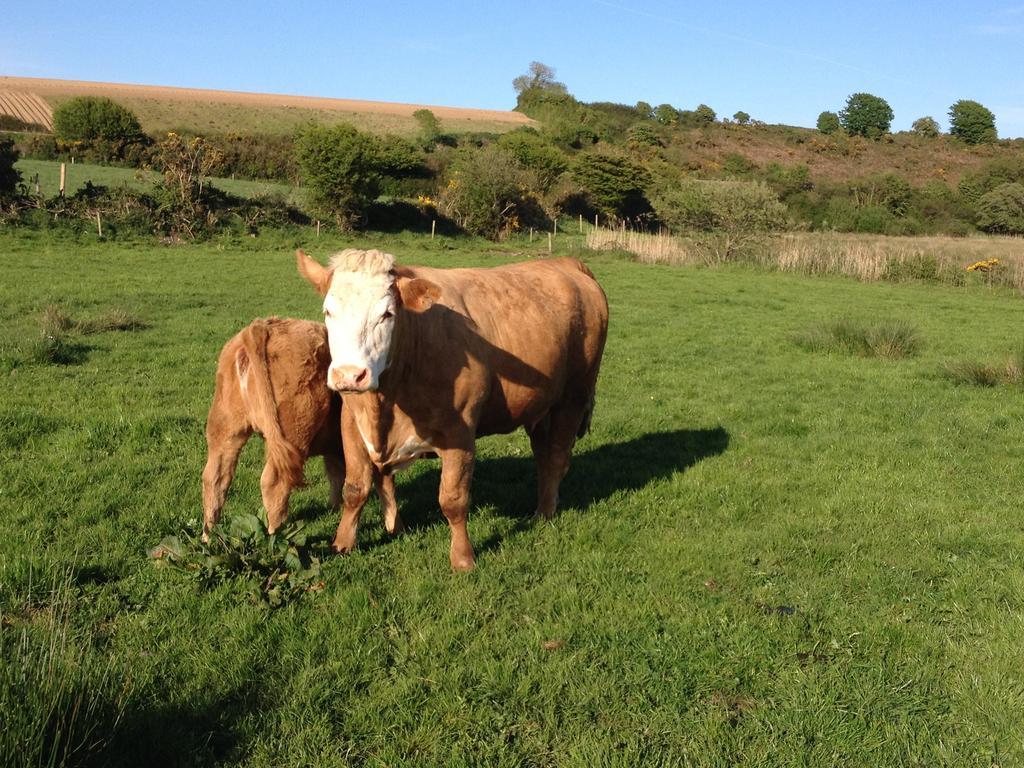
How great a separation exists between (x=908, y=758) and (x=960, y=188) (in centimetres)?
7903

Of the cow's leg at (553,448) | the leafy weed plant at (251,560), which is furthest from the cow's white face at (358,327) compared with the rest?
the cow's leg at (553,448)

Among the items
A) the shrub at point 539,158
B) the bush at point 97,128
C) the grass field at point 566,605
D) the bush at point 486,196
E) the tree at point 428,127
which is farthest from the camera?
the tree at point 428,127

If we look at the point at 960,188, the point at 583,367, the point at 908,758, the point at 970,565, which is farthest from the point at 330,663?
the point at 960,188

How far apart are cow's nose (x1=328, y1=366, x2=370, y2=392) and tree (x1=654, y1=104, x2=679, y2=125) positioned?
353ft

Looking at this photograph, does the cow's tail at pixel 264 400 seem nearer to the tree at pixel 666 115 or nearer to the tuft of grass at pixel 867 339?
the tuft of grass at pixel 867 339

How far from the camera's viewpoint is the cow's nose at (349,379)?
12.9 ft

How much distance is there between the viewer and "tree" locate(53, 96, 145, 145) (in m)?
45.9

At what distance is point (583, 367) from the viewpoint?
6531mm

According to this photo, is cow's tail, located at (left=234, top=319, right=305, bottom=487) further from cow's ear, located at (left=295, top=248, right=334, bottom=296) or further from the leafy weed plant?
cow's ear, located at (left=295, top=248, right=334, bottom=296)

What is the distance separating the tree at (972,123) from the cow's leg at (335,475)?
4698 inches

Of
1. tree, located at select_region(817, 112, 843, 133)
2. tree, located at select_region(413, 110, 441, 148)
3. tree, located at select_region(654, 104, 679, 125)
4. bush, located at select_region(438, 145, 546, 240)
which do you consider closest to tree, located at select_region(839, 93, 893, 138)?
tree, located at select_region(817, 112, 843, 133)

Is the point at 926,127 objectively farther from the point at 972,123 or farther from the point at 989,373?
the point at 989,373

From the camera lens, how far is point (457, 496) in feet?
16.5

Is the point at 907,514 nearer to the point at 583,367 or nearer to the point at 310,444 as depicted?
the point at 583,367
